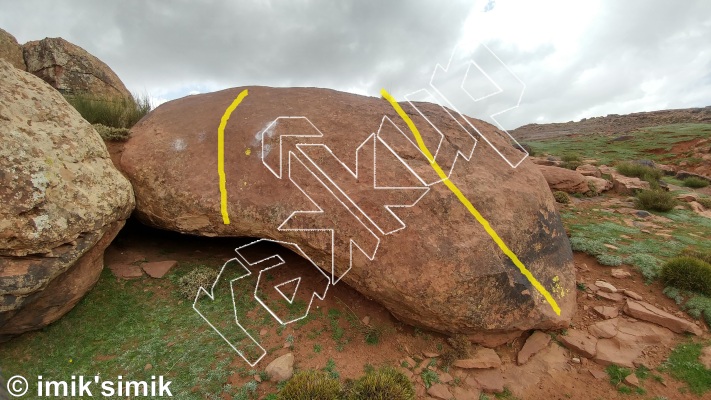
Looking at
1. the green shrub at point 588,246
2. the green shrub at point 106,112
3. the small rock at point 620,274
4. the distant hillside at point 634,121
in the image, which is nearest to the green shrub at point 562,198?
the green shrub at point 588,246

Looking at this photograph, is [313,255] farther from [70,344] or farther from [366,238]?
[70,344]

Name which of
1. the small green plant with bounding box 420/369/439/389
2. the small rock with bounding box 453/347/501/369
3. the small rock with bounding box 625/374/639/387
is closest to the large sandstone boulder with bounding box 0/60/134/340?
the small green plant with bounding box 420/369/439/389

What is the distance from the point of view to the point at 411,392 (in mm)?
4258

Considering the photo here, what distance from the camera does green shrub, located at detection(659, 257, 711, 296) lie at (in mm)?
5805

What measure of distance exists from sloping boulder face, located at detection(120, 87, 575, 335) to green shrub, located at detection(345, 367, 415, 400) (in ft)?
3.18

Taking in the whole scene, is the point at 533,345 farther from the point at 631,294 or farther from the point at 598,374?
the point at 631,294

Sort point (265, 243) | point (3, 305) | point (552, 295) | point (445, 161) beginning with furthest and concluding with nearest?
point (265, 243), point (445, 161), point (552, 295), point (3, 305)

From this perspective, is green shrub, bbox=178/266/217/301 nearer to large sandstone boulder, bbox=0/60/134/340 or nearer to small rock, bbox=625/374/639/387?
large sandstone boulder, bbox=0/60/134/340

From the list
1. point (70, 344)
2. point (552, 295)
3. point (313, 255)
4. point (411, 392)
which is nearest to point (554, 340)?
point (552, 295)

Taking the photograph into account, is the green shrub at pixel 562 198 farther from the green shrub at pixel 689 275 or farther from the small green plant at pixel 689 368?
the small green plant at pixel 689 368

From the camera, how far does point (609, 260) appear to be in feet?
22.7

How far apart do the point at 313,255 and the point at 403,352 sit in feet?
6.39

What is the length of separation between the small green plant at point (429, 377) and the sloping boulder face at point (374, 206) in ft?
2.05

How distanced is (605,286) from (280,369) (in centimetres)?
588
